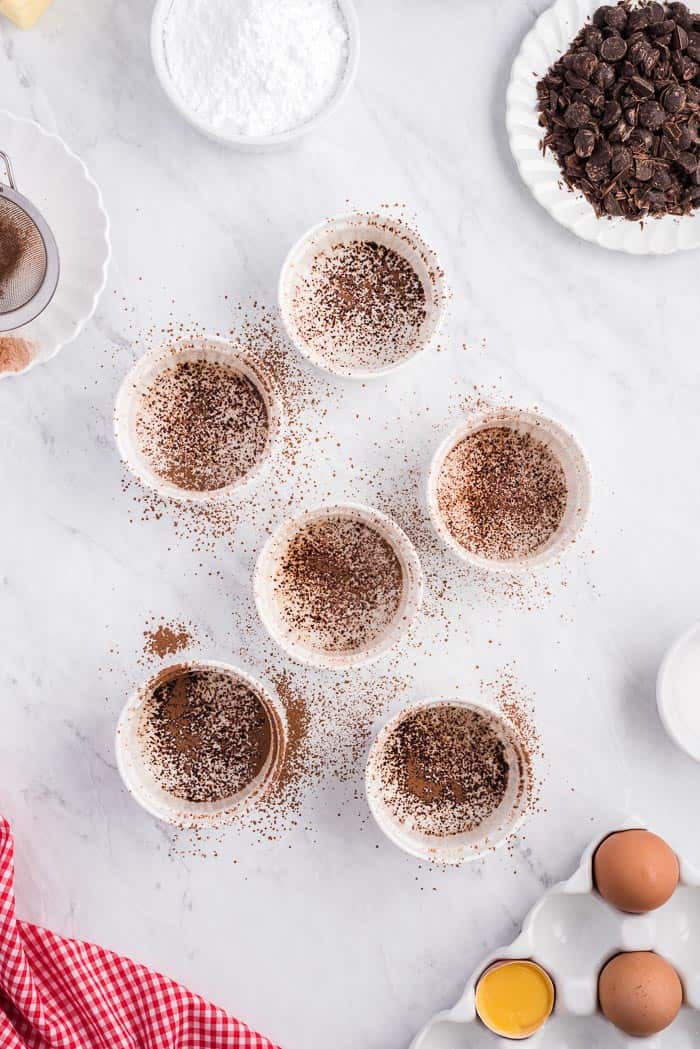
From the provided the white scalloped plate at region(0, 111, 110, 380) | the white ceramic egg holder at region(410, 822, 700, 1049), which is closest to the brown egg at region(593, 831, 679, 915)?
the white ceramic egg holder at region(410, 822, 700, 1049)

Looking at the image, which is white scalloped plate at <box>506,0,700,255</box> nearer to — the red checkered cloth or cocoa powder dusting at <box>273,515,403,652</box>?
cocoa powder dusting at <box>273,515,403,652</box>

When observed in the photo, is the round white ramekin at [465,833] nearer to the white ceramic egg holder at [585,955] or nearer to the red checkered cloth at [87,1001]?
the white ceramic egg holder at [585,955]

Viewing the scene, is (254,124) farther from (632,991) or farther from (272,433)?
(632,991)

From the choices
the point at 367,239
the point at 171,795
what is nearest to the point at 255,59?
the point at 367,239

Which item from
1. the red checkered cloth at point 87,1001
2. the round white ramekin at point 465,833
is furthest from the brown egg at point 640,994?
the red checkered cloth at point 87,1001

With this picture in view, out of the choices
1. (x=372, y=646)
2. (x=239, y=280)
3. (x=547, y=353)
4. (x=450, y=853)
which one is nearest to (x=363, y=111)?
(x=239, y=280)

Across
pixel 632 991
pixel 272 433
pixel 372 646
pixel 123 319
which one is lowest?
pixel 632 991
